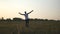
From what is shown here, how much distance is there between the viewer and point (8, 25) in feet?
8.32

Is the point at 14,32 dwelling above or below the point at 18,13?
below

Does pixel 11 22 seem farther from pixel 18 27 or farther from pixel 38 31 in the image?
pixel 38 31

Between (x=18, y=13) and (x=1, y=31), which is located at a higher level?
(x=18, y=13)

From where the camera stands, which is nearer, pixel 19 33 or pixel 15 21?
pixel 19 33

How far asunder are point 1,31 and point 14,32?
23 cm

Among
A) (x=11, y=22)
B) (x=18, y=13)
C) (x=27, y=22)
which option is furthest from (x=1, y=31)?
(x=18, y=13)

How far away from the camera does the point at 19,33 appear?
249 cm

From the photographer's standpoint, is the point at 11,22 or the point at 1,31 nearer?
the point at 1,31

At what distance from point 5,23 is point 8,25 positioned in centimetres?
8

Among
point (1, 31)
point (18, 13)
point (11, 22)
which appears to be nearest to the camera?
point (1, 31)

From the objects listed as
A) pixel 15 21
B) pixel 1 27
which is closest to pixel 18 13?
Result: pixel 15 21

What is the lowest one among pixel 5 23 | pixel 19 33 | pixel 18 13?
pixel 19 33

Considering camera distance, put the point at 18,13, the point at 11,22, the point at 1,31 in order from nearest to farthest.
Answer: the point at 1,31
the point at 11,22
the point at 18,13

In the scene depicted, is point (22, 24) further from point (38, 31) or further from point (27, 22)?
point (38, 31)
